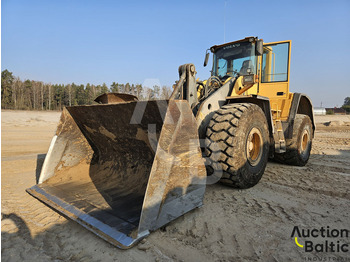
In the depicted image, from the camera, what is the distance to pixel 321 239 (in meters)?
2.13

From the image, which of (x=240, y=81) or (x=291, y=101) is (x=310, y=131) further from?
(x=240, y=81)

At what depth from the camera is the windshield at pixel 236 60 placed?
179 inches

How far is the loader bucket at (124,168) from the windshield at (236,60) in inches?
107

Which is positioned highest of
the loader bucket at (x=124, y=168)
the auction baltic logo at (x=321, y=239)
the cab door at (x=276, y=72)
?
the cab door at (x=276, y=72)

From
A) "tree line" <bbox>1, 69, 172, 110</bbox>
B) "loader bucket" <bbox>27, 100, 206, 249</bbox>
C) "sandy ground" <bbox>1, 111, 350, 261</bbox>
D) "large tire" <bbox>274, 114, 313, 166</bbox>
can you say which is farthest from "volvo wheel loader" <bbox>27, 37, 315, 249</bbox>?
"tree line" <bbox>1, 69, 172, 110</bbox>

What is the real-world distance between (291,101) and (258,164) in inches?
99.9

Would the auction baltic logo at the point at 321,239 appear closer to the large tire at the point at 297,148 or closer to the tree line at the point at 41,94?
the large tire at the point at 297,148

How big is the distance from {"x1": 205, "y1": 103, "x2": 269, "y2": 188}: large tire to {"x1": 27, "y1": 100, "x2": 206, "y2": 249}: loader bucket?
0.53 meters

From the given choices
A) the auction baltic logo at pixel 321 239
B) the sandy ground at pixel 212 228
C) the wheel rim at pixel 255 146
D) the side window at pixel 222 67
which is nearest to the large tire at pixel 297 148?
the sandy ground at pixel 212 228

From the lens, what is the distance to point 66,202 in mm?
2609

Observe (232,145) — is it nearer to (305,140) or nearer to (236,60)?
(236,60)

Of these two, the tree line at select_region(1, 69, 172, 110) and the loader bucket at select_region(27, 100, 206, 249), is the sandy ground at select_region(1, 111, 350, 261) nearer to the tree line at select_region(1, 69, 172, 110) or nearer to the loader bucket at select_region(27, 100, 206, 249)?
the loader bucket at select_region(27, 100, 206, 249)

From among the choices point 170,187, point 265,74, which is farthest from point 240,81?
point 170,187

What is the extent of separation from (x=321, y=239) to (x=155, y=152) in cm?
185
